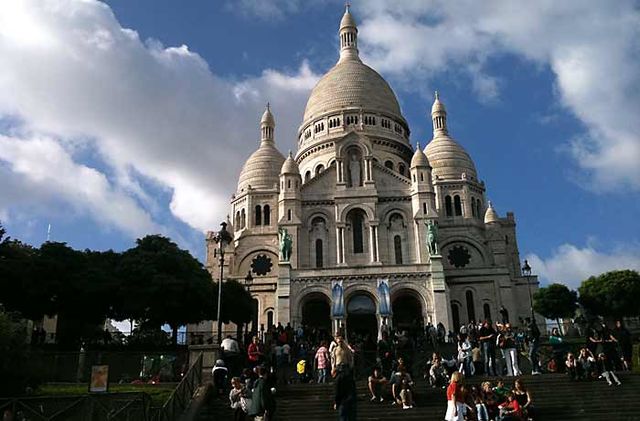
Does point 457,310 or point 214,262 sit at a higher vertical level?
point 214,262

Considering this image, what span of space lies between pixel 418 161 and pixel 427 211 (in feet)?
15.2

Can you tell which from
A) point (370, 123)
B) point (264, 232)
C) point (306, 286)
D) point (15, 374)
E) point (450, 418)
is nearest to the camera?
point (450, 418)

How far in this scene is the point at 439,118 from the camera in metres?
67.9

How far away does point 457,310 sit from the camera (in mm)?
53562

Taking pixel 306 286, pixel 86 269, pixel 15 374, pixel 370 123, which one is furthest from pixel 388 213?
pixel 15 374

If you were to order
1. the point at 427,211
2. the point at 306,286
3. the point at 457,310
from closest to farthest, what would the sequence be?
1. the point at 306,286
2. the point at 427,211
3. the point at 457,310

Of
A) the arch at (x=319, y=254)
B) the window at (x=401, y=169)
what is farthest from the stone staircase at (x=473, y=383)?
the window at (x=401, y=169)

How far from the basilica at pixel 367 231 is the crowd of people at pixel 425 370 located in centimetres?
1806

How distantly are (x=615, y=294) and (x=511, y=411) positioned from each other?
45.2 metres

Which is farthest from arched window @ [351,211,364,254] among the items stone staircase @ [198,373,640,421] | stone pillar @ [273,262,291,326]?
stone staircase @ [198,373,640,421]

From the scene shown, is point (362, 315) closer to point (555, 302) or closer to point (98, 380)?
point (555, 302)

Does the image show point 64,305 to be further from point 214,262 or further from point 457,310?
point 457,310

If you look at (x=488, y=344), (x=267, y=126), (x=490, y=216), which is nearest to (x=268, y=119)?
(x=267, y=126)

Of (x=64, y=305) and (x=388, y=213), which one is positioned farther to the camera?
(x=388, y=213)
